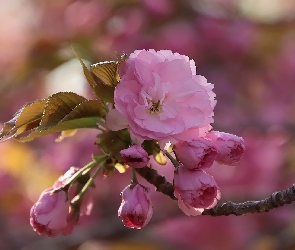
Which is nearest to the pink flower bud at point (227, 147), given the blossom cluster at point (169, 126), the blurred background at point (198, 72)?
the blossom cluster at point (169, 126)

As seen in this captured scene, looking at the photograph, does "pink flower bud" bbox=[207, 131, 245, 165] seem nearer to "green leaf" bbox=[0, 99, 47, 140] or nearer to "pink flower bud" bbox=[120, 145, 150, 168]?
"pink flower bud" bbox=[120, 145, 150, 168]

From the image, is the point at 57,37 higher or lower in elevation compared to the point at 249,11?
higher

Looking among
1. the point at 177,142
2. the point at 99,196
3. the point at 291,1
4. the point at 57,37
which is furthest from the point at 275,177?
the point at 177,142

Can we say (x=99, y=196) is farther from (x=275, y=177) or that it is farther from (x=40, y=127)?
(x=40, y=127)

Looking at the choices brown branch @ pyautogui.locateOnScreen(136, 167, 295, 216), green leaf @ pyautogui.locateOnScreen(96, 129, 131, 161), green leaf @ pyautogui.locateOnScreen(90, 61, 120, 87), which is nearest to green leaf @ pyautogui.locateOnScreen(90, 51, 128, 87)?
green leaf @ pyautogui.locateOnScreen(90, 61, 120, 87)

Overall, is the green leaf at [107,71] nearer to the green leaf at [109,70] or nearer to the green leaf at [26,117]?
the green leaf at [109,70]

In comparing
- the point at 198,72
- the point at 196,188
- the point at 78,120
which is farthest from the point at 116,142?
the point at 198,72
